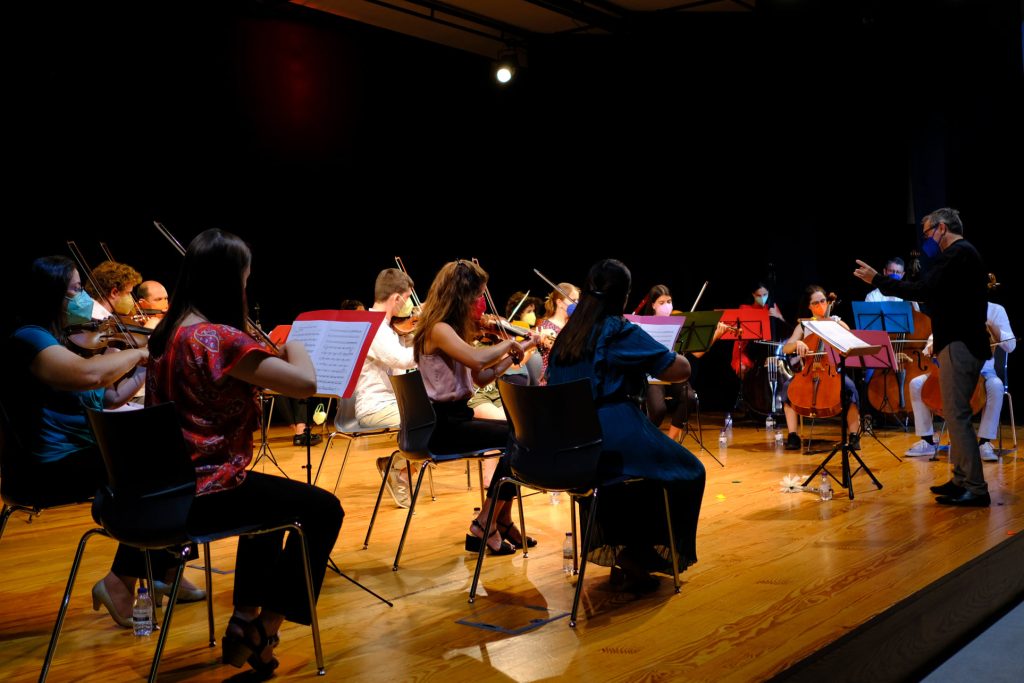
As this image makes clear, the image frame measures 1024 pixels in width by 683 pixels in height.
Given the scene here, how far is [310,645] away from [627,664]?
948mm

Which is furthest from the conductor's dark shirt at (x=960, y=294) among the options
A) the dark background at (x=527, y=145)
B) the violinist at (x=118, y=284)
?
the violinist at (x=118, y=284)

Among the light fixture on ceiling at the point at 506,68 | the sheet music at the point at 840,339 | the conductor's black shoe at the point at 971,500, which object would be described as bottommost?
the conductor's black shoe at the point at 971,500

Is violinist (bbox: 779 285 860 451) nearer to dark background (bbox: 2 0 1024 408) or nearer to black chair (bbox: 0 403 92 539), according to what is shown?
dark background (bbox: 2 0 1024 408)

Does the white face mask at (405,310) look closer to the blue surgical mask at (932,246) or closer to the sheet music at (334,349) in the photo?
the sheet music at (334,349)

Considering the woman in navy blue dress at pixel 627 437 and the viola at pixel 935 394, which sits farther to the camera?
the viola at pixel 935 394

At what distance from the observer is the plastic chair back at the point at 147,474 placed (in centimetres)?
211

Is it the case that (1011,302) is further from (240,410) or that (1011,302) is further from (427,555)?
(240,410)

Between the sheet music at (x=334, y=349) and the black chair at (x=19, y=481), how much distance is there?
0.91 m

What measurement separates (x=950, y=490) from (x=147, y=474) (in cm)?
390

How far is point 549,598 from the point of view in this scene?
3.08m

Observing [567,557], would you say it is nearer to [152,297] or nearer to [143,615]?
[143,615]

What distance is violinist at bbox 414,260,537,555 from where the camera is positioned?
3.58 m

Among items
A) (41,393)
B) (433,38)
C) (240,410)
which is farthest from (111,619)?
(433,38)

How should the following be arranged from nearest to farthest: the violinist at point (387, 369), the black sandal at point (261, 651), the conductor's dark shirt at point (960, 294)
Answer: the black sandal at point (261, 651) → the conductor's dark shirt at point (960, 294) → the violinist at point (387, 369)
